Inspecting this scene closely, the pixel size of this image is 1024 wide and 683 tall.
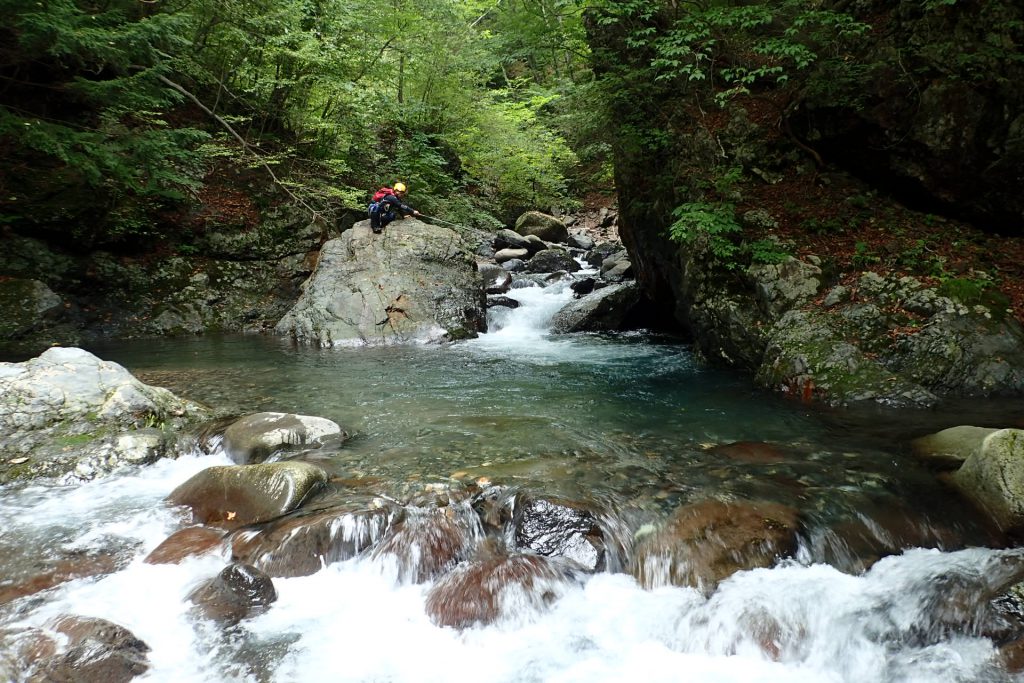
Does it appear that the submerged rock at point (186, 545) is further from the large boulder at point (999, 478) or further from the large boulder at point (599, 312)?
the large boulder at point (599, 312)

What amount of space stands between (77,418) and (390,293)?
7.24 metres

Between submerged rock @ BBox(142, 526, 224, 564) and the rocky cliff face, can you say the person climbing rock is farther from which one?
submerged rock @ BBox(142, 526, 224, 564)

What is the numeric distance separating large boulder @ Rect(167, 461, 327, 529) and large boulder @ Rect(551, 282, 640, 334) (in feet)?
29.3

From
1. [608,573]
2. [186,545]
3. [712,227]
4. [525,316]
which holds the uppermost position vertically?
[712,227]

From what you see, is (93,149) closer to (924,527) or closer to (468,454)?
(468,454)

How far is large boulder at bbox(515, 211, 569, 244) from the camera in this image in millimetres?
23141

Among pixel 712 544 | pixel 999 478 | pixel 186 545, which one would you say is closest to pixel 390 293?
pixel 186 545

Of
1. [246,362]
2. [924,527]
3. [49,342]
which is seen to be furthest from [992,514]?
[49,342]

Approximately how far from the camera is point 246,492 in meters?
4.76

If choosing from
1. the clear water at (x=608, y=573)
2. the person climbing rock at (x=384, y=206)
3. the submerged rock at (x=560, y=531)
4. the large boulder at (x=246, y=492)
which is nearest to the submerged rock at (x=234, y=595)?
the clear water at (x=608, y=573)

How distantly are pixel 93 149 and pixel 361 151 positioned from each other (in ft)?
28.7

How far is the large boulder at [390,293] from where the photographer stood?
1226 cm

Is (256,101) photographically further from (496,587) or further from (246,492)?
(496,587)

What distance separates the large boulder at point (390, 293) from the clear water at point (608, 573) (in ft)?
16.3
